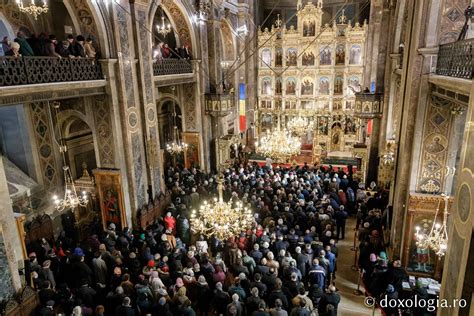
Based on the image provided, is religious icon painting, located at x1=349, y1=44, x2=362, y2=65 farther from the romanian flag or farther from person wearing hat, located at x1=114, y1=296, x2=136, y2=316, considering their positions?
person wearing hat, located at x1=114, y1=296, x2=136, y2=316

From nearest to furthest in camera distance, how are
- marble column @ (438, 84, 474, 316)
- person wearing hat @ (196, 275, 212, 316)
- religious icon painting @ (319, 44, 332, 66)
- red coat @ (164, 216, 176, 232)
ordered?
marble column @ (438, 84, 474, 316) → person wearing hat @ (196, 275, 212, 316) → red coat @ (164, 216, 176, 232) → religious icon painting @ (319, 44, 332, 66)

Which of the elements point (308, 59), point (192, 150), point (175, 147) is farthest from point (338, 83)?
point (175, 147)

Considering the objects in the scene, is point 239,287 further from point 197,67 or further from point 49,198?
point 197,67

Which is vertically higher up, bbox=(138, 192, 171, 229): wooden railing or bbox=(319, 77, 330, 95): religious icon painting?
bbox=(319, 77, 330, 95): religious icon painting

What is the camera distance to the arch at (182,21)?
11.9 metres

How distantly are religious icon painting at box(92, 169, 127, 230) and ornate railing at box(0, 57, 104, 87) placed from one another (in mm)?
2684

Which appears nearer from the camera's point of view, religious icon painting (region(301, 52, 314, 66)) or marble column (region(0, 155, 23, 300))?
marble column (region(0, 155, 23, 300))

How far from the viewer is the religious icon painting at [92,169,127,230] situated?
9.53 m

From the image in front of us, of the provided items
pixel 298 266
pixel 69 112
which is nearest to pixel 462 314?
pixel 298 266

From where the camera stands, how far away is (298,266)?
6914mm

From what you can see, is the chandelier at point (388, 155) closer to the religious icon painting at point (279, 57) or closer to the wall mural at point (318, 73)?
the wall mural at point (318, 73)

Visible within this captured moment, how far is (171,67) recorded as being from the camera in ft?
39.1

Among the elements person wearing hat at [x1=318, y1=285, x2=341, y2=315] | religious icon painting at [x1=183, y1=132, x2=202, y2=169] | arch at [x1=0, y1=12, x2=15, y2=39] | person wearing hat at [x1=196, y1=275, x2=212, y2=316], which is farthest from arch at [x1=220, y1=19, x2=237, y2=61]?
person wearing hat at [x1=318, y1=285, x2=341, y2=315]

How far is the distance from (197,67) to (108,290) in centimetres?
921
